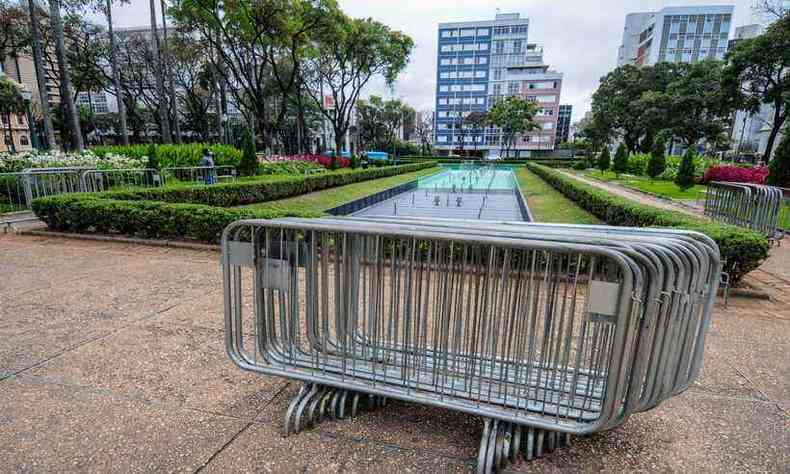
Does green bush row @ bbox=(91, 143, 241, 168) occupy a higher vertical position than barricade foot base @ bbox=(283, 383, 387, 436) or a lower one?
higher

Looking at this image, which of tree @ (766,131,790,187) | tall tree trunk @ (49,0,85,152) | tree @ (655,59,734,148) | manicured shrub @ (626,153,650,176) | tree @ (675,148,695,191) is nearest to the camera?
tree @ (766,131,790,187)

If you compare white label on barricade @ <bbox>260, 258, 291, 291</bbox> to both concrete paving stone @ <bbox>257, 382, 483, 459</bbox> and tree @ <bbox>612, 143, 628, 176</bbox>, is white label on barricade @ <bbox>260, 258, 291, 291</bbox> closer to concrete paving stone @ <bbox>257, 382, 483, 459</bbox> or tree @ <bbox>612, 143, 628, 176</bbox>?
concrete paving stone @ <bbox>257, 382, 483, 459</bbox>

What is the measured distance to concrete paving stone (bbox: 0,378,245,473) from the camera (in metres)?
2.08

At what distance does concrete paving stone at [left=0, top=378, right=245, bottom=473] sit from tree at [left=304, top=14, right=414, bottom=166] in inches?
962

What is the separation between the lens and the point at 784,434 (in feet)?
7.77

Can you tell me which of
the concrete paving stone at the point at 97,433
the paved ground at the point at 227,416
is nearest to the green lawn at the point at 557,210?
the paved ground at the point at 227,416

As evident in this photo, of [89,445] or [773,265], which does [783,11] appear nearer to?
[773,265]

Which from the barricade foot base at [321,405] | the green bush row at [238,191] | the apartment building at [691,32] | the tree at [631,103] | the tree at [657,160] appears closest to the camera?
the barricade foot base at [321,405]

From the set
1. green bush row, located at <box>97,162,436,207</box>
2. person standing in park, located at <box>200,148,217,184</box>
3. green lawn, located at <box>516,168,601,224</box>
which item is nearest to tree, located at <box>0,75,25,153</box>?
person standing in park, located at <box>200,148,217,184</box>

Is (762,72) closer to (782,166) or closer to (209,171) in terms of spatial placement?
(782,166)

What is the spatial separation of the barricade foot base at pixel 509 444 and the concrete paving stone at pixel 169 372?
1437mm

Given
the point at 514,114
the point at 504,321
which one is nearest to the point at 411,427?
the point at 504,321

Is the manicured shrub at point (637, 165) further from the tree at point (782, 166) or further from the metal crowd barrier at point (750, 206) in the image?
the metal crowd barrier at point (750, 206)

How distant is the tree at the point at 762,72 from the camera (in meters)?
24.1
